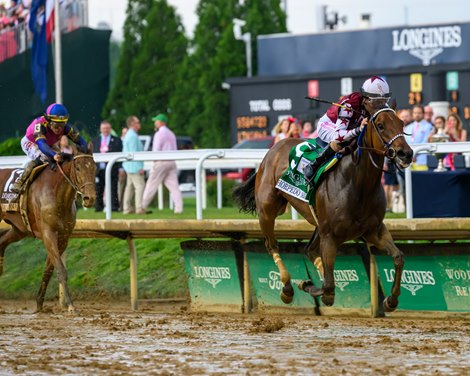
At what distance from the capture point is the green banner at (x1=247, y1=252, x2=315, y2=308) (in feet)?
36.4

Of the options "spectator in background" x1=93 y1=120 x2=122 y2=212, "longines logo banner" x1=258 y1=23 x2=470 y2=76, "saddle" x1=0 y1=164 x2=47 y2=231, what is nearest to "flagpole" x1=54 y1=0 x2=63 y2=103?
"spectator in background" x1=93 y1=120 x2=122 y2=212

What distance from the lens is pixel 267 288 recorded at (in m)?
11.3

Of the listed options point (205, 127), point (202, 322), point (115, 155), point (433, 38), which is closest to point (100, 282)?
point (115, 155)

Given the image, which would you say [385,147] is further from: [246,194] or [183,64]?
[183,64]

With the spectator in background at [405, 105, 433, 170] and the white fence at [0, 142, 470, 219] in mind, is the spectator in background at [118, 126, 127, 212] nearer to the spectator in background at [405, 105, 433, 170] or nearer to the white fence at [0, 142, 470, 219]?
the white fence at [0, 142, 470, 219]

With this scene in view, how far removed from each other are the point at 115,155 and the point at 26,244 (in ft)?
11.0

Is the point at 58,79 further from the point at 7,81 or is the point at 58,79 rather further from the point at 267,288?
the point at 267,288

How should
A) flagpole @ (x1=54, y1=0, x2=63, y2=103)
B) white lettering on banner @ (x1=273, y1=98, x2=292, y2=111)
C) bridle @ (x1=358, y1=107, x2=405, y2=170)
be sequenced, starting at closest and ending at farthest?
1. bridle @ (x1=358, y1=107, x2=405, y2=170)
2. flagpole @ (x1=54, y1=0, x2=63, y2=103)
3. white lettering on banner @ (x1=273, y1=98, x2=292, y2=111)

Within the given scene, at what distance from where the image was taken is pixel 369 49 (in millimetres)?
25703

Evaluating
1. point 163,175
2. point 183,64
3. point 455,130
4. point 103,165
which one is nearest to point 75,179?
point 103,165

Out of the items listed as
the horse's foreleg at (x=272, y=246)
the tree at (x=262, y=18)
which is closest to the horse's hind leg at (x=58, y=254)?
the horse's foreleg at (x=272, y=246)

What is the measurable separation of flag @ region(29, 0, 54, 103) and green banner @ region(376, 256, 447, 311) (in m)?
9.98

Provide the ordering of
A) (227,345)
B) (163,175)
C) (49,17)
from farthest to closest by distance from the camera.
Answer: (49,17), (163,175), (227,345)

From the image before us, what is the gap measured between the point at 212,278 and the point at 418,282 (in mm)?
2028
